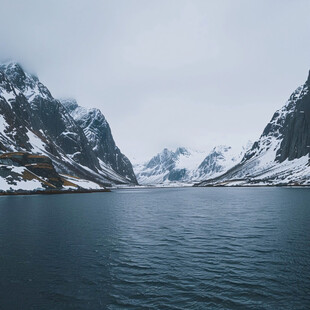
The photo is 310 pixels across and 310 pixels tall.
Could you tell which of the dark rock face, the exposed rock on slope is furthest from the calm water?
the dark rock face

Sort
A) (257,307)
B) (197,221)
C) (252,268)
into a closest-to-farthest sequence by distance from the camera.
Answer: (257,307), (252,268), (197,221)

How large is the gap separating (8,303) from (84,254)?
12.5 metres

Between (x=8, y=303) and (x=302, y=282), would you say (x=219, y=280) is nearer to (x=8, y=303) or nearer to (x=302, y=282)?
(x=302, y=282)

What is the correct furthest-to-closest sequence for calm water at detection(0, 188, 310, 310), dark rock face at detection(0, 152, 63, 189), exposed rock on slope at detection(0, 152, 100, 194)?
dark rock face at detection(0, 152, 63, 189) < exposed rock on slope at detection(0, 152, 100, 194) < calm water at detection(0, 188, 310, 310)

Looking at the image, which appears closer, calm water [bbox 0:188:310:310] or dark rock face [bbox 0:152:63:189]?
calm water [bbox 0:188:310:310]

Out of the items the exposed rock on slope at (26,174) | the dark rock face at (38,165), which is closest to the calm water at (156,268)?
the exposed rock on slope at (26,174)

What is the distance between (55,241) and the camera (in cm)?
3681

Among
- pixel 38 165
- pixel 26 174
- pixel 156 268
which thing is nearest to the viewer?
pixel 156 268

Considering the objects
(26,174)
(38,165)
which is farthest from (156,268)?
(38,165)

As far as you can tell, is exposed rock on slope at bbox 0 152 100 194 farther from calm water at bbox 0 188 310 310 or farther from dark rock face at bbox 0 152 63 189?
calm water at bbox 0 188 310 310

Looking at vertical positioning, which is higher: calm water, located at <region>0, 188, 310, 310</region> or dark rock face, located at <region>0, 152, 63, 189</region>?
dark rock face, located at <region>0, 152, 63, 189</region>

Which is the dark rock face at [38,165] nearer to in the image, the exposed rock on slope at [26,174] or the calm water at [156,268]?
the exposed rock on slope at [26,174]

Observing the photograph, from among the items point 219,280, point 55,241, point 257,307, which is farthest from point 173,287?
point 55,241

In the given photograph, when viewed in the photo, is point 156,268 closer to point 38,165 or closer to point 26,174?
point 26,174
